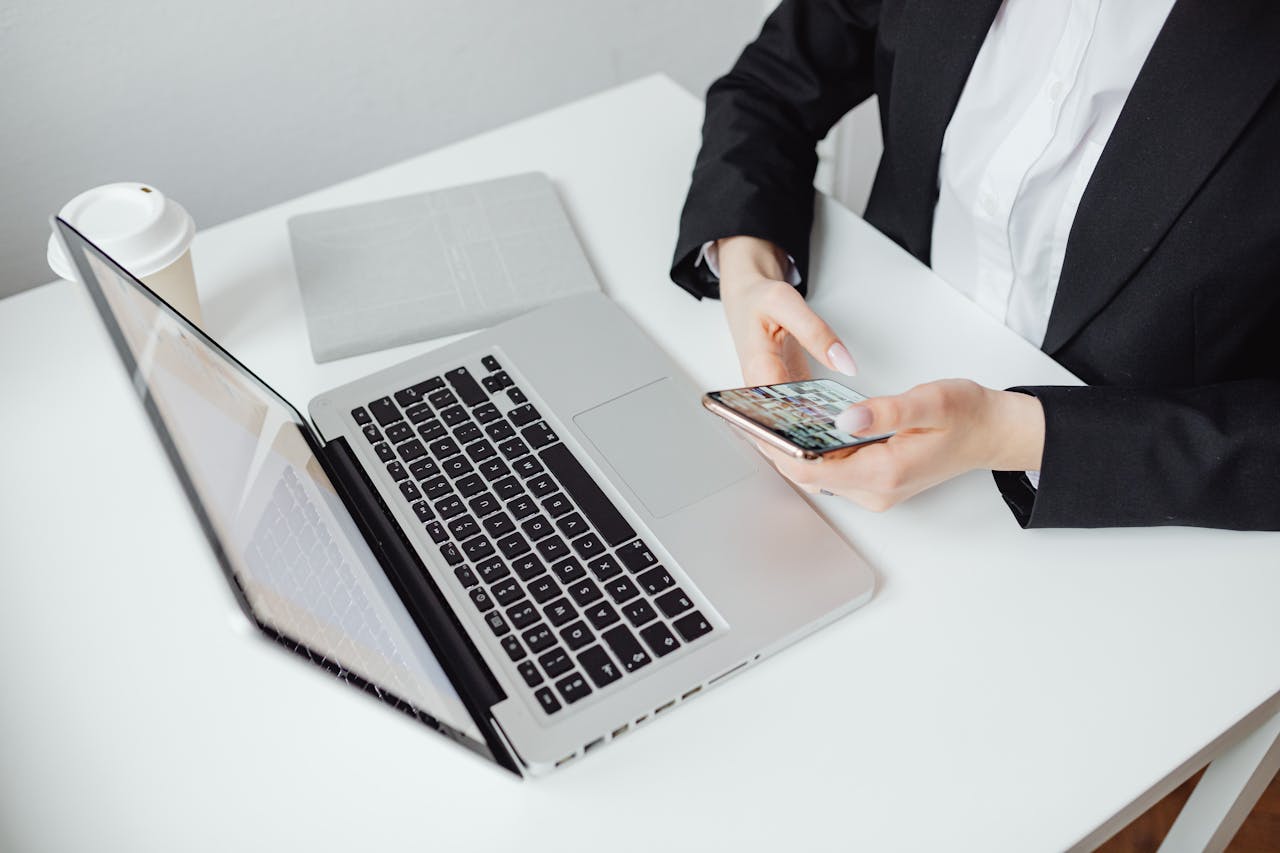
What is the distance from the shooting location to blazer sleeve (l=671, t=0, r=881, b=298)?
34.8 inches

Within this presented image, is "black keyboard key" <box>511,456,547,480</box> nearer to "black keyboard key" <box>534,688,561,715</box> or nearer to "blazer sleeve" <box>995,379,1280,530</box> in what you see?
"black keyboard key" <box>534,688,561,715</box>

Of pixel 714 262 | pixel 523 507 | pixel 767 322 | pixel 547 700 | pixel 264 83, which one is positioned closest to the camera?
pixel 547 700

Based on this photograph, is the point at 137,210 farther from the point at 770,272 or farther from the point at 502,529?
the point at 770,272

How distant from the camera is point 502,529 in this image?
676 mm

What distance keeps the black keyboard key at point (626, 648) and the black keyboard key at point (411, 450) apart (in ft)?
0.70

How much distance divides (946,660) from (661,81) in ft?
2.55

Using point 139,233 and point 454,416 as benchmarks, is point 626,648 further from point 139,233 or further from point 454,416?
point 139,233

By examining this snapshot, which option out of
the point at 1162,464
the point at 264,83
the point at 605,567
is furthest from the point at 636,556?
the point at 264,83

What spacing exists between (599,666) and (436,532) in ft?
0.52

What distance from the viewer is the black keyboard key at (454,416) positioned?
752mm

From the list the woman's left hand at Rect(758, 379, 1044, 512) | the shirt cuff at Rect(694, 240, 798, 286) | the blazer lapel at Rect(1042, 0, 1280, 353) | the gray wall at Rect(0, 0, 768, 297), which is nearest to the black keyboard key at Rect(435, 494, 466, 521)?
the woman's left hand at Rect(758, 379, 1044, 512)

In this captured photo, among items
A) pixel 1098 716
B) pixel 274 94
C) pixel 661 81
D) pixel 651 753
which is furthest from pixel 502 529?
pixel 274 94

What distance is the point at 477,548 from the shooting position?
66 centimetres

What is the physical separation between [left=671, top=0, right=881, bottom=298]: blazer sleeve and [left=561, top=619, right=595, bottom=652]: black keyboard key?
0.37 m
